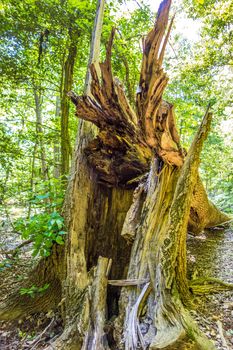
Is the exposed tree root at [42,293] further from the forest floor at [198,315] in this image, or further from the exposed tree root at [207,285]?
the exposed tree root at [207,285]

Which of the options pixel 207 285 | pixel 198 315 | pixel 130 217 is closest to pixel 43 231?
pixel 130 217

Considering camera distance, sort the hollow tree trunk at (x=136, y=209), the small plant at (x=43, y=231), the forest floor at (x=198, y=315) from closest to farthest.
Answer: the hollow tree trunk at (x=136, y=209), the forest floor at (x=198, y=315), the small plant at (x=43, y=231)

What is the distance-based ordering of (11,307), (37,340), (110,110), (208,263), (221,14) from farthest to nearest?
1. (221,14)
2. (208,263)
3. (11,307)
4. (110,110)
5. (37,340)

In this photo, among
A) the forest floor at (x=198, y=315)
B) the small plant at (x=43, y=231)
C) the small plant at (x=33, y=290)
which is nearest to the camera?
the forest floor at (x=198, y=315)

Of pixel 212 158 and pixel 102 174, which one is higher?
pixel 212 158

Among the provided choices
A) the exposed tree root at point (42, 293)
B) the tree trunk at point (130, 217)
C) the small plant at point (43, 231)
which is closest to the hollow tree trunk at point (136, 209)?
the tree trunk at point (130, 217)

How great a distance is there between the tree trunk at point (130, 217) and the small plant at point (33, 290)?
465mm

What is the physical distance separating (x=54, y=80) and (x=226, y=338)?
630 centimetres

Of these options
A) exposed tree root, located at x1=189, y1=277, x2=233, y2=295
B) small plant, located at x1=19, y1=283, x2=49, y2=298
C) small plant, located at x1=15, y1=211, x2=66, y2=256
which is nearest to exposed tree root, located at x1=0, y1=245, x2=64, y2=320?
small plant, located at x1=19, y1=283, x2=49, y2=298

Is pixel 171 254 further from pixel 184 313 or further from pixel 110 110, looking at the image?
pixel 110 110

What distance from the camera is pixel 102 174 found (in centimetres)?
292

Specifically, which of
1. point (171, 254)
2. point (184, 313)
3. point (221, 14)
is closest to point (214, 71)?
point (221, 14)

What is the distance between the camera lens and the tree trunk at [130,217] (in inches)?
74.6

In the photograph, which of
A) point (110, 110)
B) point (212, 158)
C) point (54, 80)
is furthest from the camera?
point (212, 158)
